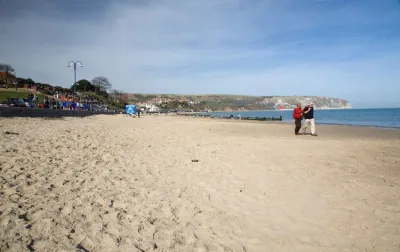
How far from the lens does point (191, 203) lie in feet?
15.2

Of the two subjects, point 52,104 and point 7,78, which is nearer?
point 52,104

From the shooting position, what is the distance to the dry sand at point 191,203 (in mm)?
3373

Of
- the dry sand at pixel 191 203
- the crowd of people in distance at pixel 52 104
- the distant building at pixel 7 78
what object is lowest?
the dry sand at pixel 191 203

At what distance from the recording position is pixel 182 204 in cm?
458

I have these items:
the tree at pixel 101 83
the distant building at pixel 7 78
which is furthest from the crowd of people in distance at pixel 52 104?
the tree at pixel 101 83

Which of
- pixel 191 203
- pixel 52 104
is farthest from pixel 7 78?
pixel 191 203

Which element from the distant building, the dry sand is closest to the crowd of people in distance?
the distant building

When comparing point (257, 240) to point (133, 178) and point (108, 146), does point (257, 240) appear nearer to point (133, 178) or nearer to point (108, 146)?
point (133, 178)

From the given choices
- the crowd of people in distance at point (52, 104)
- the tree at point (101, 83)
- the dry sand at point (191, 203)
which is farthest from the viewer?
Answer: the tree at point (101, 83)

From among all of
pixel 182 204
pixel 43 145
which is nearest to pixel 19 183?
pixel 182 204

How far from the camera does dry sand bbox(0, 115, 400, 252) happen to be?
133 inches

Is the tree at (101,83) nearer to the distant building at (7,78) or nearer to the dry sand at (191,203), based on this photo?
the distant building at (7,78)

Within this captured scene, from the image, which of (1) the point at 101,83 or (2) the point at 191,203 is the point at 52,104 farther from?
(1) the point at 101,83

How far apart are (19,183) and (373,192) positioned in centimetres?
729
